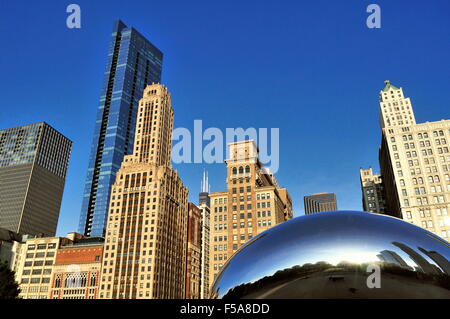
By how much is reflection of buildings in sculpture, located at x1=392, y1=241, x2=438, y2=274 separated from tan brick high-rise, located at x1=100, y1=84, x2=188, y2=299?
103728 millimetres

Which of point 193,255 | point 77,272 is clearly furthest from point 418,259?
point 193,255

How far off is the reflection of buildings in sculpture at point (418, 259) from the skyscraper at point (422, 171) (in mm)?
94192

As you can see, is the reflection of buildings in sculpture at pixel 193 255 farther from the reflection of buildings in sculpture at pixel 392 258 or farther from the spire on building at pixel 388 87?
the reflection of buildings in sculpture at pixel 392 258

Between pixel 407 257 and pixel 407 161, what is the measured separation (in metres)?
104

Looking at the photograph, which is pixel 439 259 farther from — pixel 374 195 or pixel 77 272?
pixel 374 195

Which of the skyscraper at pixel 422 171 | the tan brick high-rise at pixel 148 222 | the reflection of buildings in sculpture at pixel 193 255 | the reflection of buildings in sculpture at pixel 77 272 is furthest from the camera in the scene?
the reflection of buildings in sculpture at pixel 193 255

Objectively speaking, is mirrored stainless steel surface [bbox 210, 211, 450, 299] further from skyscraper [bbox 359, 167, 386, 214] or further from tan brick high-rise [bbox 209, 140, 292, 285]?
skyscraper [bbox 359, 167, 386, 214]

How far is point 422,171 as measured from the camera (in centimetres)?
9219

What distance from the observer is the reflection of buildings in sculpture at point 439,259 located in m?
3.32

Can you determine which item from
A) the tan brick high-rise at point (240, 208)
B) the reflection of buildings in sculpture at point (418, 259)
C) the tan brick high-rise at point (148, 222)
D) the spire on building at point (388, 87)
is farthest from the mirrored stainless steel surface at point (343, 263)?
the spire on building at point (388, 87)

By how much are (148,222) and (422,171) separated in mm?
81907
